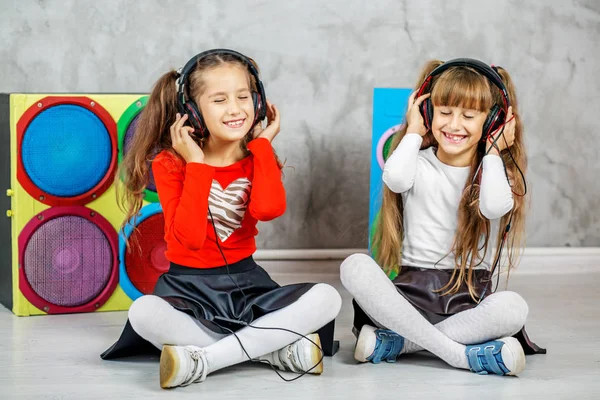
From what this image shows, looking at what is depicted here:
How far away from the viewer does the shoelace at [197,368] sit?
4.61ft

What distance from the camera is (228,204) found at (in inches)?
62.7

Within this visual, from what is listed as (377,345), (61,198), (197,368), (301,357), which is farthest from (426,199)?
(61,198)

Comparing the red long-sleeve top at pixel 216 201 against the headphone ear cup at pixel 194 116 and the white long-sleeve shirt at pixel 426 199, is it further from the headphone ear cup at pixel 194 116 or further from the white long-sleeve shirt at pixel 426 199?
the white long-sleeve shirt at pixel 426 199

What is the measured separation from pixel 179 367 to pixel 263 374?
0.18 meters

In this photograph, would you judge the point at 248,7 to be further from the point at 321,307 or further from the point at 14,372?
the point at 14,372

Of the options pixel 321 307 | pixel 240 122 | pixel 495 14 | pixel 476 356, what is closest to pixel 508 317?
pixel 476 356

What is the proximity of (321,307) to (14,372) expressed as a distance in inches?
21.2

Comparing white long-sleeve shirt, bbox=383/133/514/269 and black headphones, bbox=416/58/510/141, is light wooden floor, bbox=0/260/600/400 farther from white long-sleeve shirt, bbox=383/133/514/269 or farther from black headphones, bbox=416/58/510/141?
black headphones, bbox=416/58/510/141

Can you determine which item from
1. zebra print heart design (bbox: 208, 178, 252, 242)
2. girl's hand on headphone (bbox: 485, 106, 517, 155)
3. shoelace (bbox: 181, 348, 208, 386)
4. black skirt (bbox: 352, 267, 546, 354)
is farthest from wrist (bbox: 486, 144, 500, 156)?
shoelace (bbox: 181, 348, 208, 386)

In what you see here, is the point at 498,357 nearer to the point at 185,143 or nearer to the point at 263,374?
the point at 263,374

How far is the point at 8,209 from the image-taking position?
1.87m

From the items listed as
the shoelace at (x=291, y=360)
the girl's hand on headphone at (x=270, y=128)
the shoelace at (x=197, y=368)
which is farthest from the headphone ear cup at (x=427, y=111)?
the shoelace at (x=197, y=368)

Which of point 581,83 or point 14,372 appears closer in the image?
point 14,372

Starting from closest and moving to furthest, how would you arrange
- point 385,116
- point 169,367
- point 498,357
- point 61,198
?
point 169,367 → point 498,357 → point 61,198 → point 385,116
